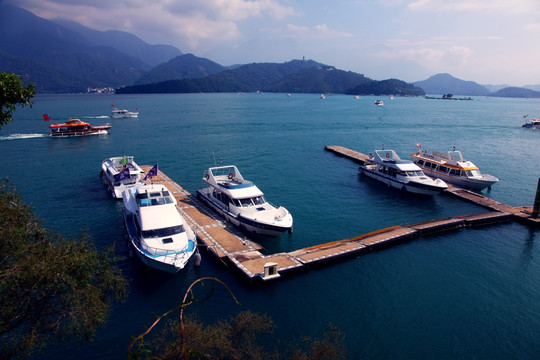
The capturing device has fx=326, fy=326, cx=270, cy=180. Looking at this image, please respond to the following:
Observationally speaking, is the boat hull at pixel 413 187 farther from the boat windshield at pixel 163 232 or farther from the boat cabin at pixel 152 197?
the boat windshield at pixel 163 232

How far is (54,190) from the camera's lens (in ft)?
145

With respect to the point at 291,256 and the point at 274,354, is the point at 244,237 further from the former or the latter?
the point at 274,354

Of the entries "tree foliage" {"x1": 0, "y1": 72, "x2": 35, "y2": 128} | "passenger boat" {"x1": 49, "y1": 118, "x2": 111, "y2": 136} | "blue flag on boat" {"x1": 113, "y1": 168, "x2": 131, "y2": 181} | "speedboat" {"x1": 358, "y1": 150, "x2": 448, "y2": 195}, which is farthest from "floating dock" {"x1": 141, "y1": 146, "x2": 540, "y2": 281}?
"passenger boat" {"x1": 49, "y1": 118, "x2": 111, "y2": 136}

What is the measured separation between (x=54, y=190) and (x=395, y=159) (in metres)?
49.0

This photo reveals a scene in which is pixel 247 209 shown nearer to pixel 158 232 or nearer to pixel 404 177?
pixel 158 232

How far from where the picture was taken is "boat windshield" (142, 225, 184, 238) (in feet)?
83.6

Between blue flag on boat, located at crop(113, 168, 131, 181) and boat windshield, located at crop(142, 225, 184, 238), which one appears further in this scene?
blue flag on boat, located at crop(113, 168, 131, 181)

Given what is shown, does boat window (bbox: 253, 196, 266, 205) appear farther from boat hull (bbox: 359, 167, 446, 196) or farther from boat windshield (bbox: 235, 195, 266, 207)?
boat hull (bbox: 359, 167, 446, 196)

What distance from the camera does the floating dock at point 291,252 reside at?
974 inches

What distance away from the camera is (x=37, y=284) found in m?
12.0

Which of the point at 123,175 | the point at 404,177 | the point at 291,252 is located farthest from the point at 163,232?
the point at 404,177

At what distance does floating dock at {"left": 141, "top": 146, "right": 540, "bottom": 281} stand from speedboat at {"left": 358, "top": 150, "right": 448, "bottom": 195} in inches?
206

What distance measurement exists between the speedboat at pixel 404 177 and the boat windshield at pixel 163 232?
31.3m

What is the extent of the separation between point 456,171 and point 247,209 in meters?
33.8
